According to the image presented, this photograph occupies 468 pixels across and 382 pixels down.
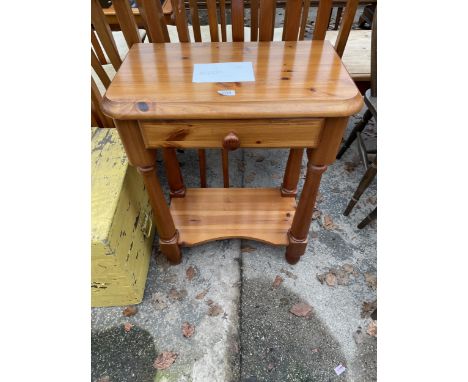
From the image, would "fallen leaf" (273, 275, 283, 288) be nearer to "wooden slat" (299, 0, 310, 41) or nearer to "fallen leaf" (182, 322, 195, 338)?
"fallen leaf" (182, 322, 195, 338)

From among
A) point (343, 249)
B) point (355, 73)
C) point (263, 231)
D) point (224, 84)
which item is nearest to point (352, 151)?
point (355, 73)

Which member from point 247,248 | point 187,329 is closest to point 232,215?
point 247,248

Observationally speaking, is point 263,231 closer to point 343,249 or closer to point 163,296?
point 343,249

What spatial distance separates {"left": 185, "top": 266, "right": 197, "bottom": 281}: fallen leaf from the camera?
156cm

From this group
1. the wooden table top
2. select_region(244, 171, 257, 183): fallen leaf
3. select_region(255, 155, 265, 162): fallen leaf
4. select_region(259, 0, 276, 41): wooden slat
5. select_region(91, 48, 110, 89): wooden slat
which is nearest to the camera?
the wooden table top

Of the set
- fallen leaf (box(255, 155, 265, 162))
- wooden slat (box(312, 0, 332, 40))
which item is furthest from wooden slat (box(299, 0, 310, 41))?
fallen leaf (box(255, 155, 265, 162))

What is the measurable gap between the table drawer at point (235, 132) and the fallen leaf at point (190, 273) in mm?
848

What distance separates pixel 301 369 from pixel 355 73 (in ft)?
5.37

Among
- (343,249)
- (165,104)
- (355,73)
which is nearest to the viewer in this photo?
(165,104)

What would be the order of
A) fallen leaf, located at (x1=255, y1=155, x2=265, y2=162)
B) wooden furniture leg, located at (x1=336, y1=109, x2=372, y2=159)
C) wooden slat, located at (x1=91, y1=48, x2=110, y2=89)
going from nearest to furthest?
1. wooden slat, located at (x1=91, y1=48, x2=110, y2=89)
2. wooden furniture leg, located at (x1=336, y1=109, x2=372, y2=159)
3. fallen leaf, located at (x1=255, y1=155, x2=265, y2=162)

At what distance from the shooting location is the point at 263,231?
1.55 metres

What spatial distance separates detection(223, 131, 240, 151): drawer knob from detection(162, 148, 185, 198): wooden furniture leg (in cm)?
64

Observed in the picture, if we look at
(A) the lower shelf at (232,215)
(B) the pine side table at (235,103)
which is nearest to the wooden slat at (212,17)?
(B) the pine side table at (235,103)

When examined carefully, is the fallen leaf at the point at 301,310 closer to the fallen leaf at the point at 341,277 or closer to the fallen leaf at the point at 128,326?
the fallen leaf at the point at 341,277
